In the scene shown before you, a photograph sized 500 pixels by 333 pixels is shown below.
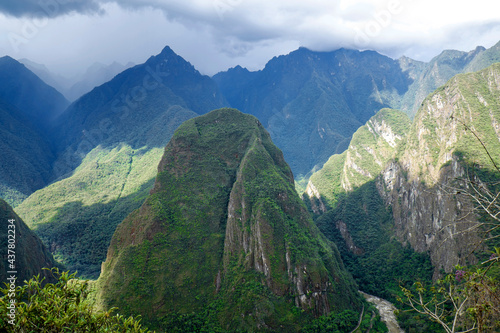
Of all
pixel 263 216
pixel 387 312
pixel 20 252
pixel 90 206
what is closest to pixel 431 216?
pixel 387 312

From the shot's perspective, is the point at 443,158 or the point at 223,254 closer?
the point at 223,254

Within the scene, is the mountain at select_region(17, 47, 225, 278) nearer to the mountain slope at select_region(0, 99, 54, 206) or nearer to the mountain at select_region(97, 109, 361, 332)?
the mountain slope at select_region(0, 99, 54, 206)

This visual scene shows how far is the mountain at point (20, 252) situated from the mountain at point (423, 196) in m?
66.7

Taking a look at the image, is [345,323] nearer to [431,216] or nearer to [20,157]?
[431,216]

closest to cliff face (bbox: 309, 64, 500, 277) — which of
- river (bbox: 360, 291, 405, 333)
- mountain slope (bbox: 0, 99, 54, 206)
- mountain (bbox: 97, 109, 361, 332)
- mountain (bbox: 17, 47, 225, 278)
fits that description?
river (bbox: 360, 291, 405, 333)

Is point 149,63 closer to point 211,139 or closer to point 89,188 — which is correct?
point 89,188

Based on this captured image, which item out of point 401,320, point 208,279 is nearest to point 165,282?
point 208,279

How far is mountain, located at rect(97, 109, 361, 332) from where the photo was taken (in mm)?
43281

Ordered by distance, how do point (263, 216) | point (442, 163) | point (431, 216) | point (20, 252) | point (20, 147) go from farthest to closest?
point (20, 147) → point (442, 163) → point (431, 216) → point (20, 252) → point (263, 216)

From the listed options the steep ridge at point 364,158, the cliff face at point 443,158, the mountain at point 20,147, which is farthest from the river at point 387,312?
the mountain at point 20,147

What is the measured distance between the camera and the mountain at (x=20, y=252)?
48562 millimetres

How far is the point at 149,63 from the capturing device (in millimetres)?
198000

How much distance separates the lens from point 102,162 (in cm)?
13075

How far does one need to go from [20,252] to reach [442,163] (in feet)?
286
